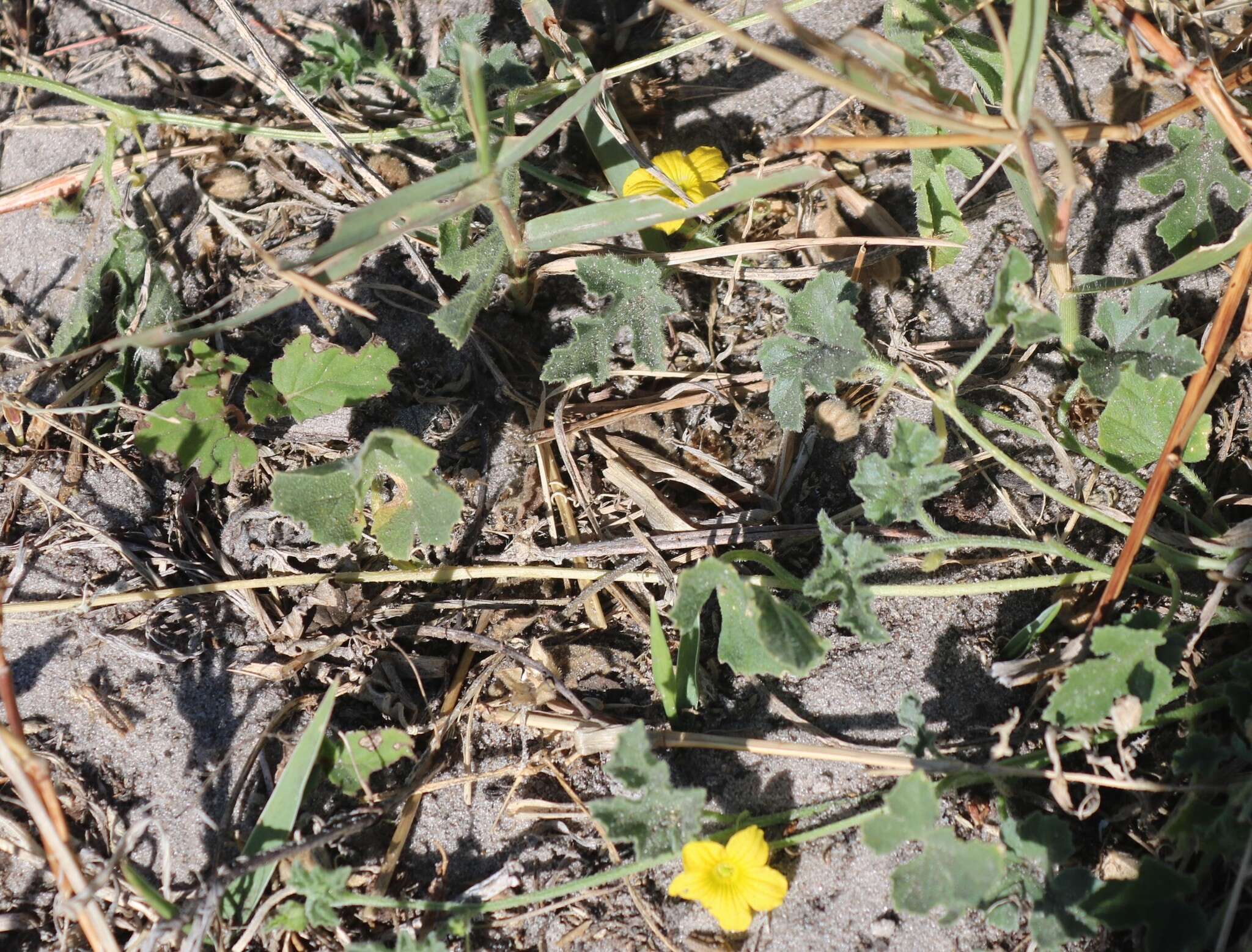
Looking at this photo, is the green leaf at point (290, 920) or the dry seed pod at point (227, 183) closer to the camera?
the green leaf at point (290, 920)

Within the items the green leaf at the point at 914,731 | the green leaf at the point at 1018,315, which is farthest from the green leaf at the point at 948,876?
the green leaf at the point at 1018,315

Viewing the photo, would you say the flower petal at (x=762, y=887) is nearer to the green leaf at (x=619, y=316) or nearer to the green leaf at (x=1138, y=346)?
the green leaf at (x=619, y=316)

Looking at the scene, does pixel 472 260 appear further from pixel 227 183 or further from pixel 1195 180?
pixel 1195 180

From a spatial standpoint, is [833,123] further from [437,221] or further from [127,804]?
[127,804]

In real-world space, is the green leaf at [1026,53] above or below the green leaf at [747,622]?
above

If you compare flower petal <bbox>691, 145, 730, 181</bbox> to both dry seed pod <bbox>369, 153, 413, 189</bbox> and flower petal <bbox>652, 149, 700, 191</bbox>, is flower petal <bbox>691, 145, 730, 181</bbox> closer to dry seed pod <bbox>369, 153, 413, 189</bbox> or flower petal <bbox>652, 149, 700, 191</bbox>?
flower petal <bbox>652, 149, 700, 191</bbox>

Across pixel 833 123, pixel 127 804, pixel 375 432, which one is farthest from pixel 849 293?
pixel 127 804
